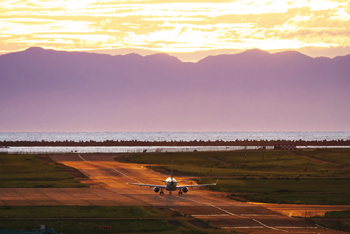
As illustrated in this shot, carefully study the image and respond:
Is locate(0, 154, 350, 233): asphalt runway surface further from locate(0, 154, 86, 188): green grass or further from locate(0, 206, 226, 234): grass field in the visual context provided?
locate(0, 154, 86, 188): green grass

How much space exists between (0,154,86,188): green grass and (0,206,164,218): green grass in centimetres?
2012

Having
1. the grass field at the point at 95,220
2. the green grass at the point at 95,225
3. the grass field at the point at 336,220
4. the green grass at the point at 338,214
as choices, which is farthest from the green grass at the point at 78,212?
the green grass at the point at 338,214

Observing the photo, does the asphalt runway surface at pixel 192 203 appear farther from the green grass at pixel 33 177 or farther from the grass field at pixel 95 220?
the green grass at pixel 33 177

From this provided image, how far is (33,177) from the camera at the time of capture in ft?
255

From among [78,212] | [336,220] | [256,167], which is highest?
[256,167]

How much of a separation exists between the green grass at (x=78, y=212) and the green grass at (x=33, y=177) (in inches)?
792

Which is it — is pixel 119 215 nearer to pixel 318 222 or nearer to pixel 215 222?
pixel 215 222

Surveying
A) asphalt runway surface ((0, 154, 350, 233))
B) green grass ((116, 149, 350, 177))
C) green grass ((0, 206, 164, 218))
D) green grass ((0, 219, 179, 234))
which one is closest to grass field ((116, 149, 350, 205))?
green grass ((116, 149, 350, 177))

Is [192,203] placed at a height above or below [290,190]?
below

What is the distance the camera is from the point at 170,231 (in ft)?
119

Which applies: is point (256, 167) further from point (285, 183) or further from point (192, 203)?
point (192, 203)

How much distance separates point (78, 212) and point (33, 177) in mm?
37673

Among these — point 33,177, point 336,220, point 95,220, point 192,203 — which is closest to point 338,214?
point 336,220

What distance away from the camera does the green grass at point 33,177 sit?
219 feet
